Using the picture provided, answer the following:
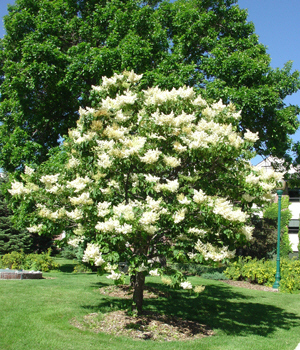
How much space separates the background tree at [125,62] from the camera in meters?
12.1

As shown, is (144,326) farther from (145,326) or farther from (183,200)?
(183,200)

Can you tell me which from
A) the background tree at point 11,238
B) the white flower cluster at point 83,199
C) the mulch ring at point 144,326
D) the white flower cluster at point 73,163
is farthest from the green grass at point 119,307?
the background tree at point 11,238

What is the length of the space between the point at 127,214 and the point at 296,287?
1221cm

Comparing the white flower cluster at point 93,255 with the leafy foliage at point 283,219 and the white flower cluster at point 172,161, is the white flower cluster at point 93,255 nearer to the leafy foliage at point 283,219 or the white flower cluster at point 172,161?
the white flower cluster at point 172,161

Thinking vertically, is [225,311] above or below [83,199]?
below

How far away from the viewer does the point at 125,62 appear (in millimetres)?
11867

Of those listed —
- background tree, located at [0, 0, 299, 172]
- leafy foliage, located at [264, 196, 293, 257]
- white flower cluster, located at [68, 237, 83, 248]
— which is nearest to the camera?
white flower cluster, located at [68, 237, 83, 248]

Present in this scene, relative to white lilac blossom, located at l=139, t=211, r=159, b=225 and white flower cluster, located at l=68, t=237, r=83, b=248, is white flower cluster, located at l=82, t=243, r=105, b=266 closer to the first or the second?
white flower cluster, located at l=68, t=237, r=83, b=248

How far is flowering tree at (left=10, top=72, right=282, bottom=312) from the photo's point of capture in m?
6.21

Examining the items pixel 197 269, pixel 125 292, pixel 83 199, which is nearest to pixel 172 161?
pixel 83 199

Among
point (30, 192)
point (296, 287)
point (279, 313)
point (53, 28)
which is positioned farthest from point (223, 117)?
point (296, 287)

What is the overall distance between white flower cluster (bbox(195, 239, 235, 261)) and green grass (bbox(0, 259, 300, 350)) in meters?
1.80

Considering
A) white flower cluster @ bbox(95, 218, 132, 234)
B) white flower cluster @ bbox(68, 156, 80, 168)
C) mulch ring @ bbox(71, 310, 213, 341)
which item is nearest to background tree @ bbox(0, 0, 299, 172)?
white flower cluster @ bbox(68, 156, 80, 168)

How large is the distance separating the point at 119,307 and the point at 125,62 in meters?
7.75
